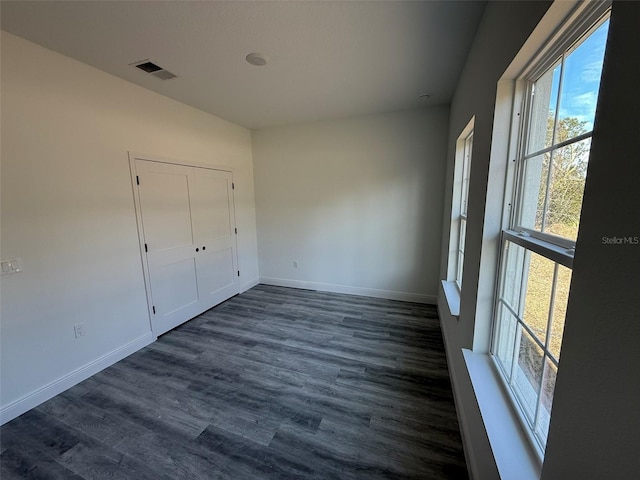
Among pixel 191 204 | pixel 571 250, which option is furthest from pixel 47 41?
pixel 571 250

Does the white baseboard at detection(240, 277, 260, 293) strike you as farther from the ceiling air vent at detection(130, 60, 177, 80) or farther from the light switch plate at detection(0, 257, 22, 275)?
the ceiling air vent at detection(130, 60, 177, 80)

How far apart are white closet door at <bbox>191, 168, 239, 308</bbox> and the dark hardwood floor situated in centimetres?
89

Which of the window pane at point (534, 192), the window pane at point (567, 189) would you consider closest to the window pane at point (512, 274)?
the window pane at point (534, 192)

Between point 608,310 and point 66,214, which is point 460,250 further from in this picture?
point 66,214

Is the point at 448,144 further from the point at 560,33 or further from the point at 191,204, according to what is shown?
the point at 191,204

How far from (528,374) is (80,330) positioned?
3180 mm

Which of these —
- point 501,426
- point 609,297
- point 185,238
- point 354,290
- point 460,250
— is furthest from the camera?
point 354,290

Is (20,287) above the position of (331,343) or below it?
above

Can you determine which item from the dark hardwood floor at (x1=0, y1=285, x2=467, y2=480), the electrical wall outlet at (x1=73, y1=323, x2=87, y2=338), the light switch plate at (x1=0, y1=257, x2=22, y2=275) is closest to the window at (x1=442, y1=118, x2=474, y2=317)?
the dark hardwood floor at (x1=0, y1=285, x2=467, y2=480)

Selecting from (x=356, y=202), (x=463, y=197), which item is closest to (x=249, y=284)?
(x=356, y=202)

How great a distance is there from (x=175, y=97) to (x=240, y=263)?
7.82 ft

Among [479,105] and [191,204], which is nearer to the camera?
[479,105]

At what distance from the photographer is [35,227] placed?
74.7 inches

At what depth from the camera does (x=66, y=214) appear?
2.07 meters
